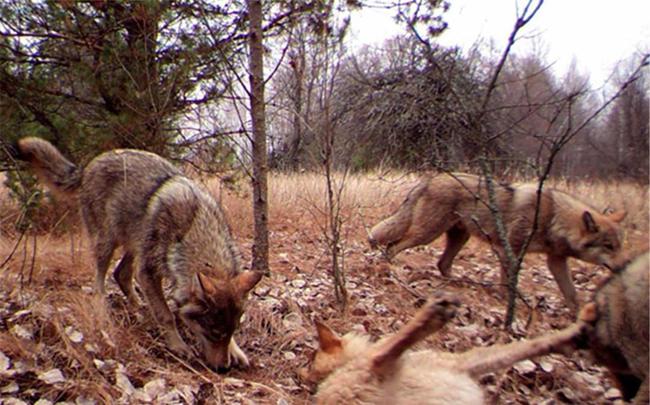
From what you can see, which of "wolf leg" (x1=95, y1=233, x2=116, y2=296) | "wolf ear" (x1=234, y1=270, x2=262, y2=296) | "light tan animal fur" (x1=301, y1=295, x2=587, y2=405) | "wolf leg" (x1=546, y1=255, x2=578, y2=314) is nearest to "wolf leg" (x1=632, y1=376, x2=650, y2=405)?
"light tan animal fur" (x1=301, y1=295, x2=587, y2=405)

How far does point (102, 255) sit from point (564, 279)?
4.72 m

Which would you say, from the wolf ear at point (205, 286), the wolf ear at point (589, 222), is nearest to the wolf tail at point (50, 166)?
the wolf ear at point (205, 286)

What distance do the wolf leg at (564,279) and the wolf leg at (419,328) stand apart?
3.55m

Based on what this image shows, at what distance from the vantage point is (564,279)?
17.5 ft

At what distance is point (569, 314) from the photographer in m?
4.98

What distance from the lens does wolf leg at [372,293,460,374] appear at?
6.98 feet

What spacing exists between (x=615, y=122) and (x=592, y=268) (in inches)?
232

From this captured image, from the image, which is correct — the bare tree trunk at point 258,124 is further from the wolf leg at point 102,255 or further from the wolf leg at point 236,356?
the wolf leg at point 236,356

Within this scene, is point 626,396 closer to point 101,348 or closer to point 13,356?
point 101,348

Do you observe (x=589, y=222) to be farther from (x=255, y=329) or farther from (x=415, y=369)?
(x=415, y=369)

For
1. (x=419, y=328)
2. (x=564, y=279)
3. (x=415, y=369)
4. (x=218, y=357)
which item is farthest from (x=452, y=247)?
(x=419, y=328)

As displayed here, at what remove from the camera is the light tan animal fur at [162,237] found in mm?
3406

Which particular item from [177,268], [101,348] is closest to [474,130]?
[177,268]

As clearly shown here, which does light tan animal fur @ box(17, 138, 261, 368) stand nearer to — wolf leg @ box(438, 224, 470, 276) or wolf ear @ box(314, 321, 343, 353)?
wolf ear @ box(314, 321, 343, 353)
